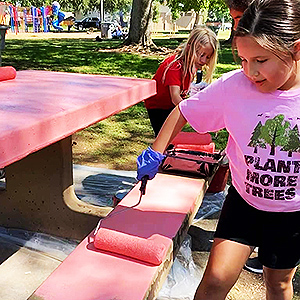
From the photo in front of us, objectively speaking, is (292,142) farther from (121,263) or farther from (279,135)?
(121,263)

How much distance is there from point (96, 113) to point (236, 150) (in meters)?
0.75

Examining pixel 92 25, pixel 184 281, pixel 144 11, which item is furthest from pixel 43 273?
pixel 92 25

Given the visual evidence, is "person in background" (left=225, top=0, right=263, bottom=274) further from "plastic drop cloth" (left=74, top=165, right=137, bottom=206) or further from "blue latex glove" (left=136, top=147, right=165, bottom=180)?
"plastic drop cloth" (left=74, top=165, right=137, bottom=206)

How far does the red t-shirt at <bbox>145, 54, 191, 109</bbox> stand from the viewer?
3180 mm

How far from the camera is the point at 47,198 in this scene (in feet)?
9.57

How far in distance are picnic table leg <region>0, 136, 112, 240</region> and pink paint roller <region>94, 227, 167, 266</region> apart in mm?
1005

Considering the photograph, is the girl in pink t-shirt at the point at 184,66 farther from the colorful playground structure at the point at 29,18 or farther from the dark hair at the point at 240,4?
the colorful playground structure at the point at 29,18

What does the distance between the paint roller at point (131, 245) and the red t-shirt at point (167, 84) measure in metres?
1.49

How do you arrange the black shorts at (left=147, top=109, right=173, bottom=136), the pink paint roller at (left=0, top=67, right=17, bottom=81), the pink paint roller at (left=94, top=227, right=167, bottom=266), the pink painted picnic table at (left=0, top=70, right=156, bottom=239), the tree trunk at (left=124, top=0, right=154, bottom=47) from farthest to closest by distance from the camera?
the tree trunk at (left=124, top=0, right=154, bottom=47) → the black shorts at (left=147, top=109, right=173, bottom=136) → the pink paint roller at (left=0, top=67, right=17, bottom=81) → the pink painted picnic table at (left=0, top=70, right=156, bottom=239) → the pink paint roller at (left=94, top=227, right=167, bottom=266)

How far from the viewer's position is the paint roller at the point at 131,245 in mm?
1726

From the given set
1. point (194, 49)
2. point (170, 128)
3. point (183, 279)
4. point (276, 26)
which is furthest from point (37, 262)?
point (276, 26)

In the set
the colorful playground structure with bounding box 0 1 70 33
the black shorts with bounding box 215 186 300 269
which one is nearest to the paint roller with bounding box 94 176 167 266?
the black shorts with bounding box 215 186 300 269

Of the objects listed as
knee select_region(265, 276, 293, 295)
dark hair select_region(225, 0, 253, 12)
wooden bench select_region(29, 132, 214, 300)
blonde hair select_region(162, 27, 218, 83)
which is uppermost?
dark hair select_region(225, 0, 253, 12)

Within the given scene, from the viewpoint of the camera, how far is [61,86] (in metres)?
2.60
